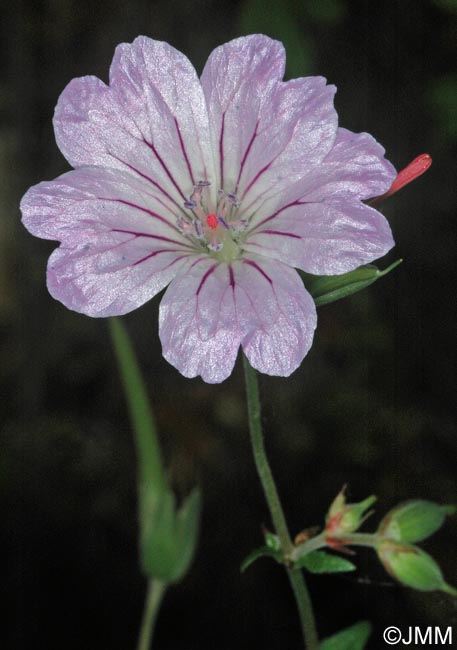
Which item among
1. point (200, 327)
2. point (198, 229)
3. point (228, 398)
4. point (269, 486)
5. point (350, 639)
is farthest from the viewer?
point (228, 398)

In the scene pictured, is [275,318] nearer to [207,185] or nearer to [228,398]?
[207,185]

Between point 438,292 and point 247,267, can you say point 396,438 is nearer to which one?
point 438,292

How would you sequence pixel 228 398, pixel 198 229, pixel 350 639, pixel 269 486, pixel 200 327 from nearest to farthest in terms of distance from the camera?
pixel 200 327 → pixel 269 486 → pixel 198 229 → pixel 350 639 → pixel 228 398

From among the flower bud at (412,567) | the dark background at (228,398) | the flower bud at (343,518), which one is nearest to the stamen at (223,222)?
the flower bud at (343,518)

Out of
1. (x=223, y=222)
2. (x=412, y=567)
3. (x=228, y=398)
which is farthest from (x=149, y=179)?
(x=228, y=398)

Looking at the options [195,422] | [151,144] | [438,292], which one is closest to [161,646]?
[195,422]

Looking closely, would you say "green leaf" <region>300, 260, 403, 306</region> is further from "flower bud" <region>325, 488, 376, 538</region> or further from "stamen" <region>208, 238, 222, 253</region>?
"flower bud" <region>325, 488, 376, 538</region>
